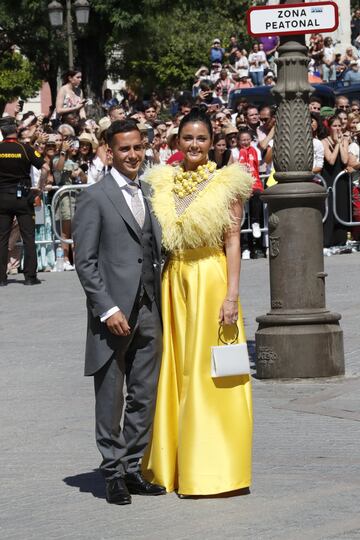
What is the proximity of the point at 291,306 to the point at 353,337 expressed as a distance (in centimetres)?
197

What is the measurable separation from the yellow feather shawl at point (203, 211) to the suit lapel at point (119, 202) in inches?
10.2

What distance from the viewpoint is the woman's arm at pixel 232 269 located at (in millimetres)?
7031

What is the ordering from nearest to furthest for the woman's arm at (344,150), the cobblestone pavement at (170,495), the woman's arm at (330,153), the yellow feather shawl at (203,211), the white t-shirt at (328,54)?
the cobblestone pavement at (170,495), the yellow feather shawl at (203,211), the woman's arm at (330,153), the woman's arm at (344,150), the white t-shirt at (328,54)

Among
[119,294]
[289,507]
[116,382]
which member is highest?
[119,294]

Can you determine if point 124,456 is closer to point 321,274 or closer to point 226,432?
point 226,432

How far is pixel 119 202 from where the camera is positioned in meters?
6.89

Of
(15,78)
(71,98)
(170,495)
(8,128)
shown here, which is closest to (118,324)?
(170,495)

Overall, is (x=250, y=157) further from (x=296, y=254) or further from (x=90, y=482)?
(x=90, y=482)

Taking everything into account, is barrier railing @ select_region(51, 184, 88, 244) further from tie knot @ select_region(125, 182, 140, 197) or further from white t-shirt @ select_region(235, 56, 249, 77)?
white t-shirt @ select_region(235, 56, 249, 77)

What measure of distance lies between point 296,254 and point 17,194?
306 inches

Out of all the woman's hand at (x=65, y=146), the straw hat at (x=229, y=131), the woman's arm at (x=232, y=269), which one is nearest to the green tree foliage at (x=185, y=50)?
the straw hat at (x=229, y=131)

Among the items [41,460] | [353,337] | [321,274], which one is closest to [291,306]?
[321,274]

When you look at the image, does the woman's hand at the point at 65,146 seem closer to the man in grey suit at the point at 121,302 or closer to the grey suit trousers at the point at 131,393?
the man in grey suit at the point at 121,302

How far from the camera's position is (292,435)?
834cm
